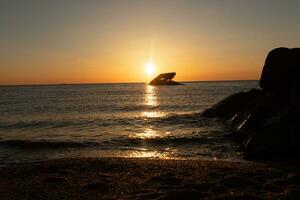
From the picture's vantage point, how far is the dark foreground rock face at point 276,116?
13.9 meters

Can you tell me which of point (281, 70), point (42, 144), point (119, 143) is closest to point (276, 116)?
point (281, 70)

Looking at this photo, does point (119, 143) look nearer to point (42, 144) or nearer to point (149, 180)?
point (42, 144)

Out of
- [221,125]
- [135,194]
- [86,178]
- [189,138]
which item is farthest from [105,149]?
[221,125]

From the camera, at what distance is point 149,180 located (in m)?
10.9

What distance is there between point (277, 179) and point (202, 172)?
2.37m

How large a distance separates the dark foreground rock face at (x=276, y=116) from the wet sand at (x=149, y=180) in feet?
3.49

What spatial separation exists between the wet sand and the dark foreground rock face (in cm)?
106

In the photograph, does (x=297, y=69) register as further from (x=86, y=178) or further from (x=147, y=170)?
(x=86, y=178)

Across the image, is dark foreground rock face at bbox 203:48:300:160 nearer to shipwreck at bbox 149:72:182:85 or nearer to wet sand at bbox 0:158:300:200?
wet sand at bbox 0:158:300:200

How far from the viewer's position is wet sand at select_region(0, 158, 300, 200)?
9.30 m

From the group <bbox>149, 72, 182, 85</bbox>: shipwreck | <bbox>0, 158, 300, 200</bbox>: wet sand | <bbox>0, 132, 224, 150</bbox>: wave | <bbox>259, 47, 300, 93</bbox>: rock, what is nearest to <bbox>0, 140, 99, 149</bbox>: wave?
<bbox>0, 132, 224, 150</bbox>: wave

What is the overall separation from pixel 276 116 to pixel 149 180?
862 cm

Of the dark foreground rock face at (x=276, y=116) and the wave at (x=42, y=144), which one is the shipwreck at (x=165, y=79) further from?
the wave at (x=42, y=144)

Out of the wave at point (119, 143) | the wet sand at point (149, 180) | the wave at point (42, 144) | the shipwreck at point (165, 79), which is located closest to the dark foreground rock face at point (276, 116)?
the wet sand at point (149, 180)
